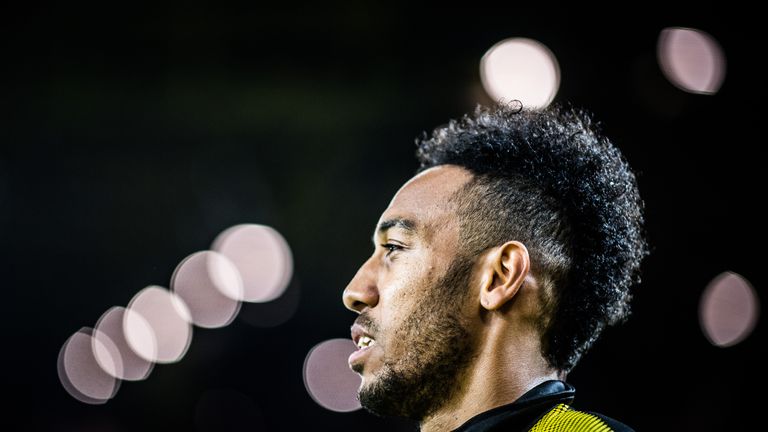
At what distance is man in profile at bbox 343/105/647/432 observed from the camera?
6.61ft

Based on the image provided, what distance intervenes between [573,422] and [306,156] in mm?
6314

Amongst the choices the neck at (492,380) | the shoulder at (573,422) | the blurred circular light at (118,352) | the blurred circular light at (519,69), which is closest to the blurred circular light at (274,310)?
the blurred circular light at (118,352)

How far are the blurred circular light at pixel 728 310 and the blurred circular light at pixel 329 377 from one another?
3.86m

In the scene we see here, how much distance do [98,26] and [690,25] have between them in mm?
5029

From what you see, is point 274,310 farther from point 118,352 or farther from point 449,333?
point 449,333

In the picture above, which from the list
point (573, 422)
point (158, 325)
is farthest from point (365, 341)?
point (158, 325)

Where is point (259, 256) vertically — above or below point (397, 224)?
above

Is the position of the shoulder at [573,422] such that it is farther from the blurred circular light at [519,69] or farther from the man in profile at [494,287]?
the blurred circular light at [519,69]

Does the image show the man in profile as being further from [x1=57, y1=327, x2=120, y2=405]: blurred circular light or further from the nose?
[x1=57, y1=327, x2=120, y2=405]: blurred circular light

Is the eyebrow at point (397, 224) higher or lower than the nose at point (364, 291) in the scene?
higher

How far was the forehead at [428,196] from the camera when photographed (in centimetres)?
222

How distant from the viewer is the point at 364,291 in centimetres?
219

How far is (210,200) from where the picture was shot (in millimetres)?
8383

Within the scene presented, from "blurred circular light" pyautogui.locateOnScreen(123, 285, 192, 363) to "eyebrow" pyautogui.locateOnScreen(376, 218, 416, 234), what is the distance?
8150 mm
